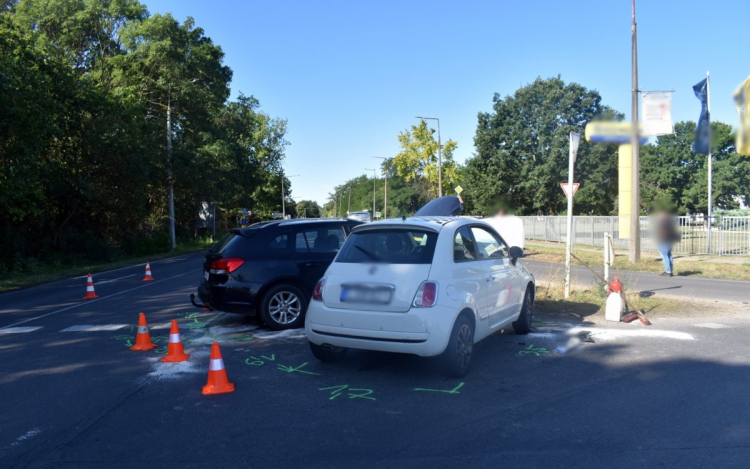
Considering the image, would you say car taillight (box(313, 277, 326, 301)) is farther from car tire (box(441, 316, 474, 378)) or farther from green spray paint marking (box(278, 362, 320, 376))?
car tire (box(441, 316, 474, 378))

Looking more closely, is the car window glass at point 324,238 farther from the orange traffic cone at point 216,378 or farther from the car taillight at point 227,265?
the orange traffic cone at point 216,378

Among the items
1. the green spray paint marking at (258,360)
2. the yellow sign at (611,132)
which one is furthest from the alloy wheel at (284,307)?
the yellow sign at (611,132)

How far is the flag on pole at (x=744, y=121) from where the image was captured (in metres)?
12.9

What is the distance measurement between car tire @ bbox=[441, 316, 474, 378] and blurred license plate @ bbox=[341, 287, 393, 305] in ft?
2.46

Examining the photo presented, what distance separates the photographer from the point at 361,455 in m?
4.16

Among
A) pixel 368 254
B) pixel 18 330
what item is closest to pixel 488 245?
pixel 368 254

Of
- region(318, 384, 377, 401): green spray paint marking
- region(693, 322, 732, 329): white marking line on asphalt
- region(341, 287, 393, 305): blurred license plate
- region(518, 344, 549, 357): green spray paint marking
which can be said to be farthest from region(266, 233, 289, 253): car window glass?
region(693, 322, 732, 329): white marking line on asphalt

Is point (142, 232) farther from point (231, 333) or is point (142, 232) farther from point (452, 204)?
point (231, 333)

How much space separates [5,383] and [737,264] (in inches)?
851

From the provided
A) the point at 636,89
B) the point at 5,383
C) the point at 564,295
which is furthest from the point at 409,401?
the point at 636,89

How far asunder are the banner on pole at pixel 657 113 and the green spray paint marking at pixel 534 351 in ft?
28.1

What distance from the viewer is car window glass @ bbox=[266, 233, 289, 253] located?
339 inches

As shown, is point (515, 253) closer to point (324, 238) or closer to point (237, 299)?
point (324, 238)

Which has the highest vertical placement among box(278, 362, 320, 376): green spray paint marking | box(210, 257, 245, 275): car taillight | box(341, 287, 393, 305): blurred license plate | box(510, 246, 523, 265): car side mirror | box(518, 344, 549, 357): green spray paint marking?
box(510, 246, 523, 265): car side mirror
